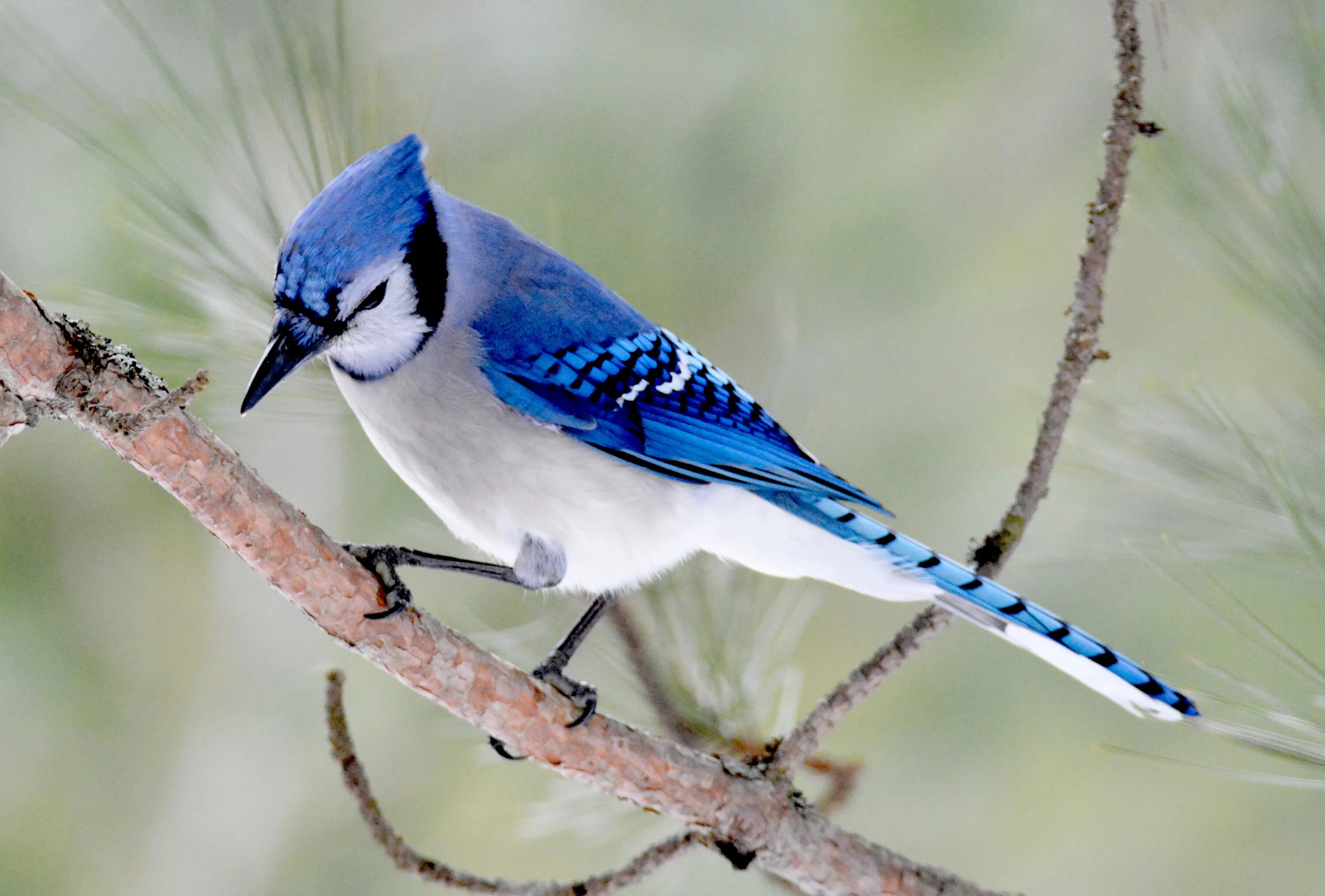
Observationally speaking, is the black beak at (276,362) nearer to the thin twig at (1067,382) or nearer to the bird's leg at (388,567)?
the bird's leg at (388,567)

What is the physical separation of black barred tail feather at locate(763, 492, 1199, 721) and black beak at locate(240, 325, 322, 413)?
1.69 ft

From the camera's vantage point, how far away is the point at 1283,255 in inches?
36.2

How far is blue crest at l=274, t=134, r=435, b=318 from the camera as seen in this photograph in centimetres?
92

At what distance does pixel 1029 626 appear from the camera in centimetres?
97

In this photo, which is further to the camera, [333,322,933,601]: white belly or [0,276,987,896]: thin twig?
[333,322,933,601]: white belly

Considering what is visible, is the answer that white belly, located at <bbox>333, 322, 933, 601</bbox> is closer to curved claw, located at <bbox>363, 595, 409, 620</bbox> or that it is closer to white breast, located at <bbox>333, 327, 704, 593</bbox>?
white breast, located at <bbox>333, 327, 704, 593</bbox>

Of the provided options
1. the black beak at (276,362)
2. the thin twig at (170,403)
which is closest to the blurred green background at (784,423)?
the black beak at (276,362)

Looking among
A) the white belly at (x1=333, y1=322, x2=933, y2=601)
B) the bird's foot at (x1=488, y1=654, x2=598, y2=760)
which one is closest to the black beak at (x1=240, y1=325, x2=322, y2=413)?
the white belly at (x1=333, y1=322, x2=933, y2=601)

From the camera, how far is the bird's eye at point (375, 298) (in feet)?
3.25

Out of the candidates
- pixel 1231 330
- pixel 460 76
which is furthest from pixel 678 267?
pixel 1231 330

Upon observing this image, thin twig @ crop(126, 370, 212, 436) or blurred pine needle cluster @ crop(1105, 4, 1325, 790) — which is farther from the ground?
blurred pine needle cluster @ crop(1105, 4, 1325, 790)

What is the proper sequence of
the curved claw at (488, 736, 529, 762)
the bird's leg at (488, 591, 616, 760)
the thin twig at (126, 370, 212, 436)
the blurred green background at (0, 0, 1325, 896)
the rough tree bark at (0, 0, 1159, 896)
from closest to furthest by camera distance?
the thin twig at (126, 370, 212, 436)
the rough tree bark at (0, 0, 1159, 896)
the bird's leg at (488, 591, 616, 760)
the curved claw at (488, 736, 529, 762)
the blurred green background at (0, 0, 1325, 896)

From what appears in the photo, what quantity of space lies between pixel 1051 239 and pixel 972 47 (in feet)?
0.98

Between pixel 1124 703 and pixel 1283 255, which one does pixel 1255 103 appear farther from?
pixel 1124 703
